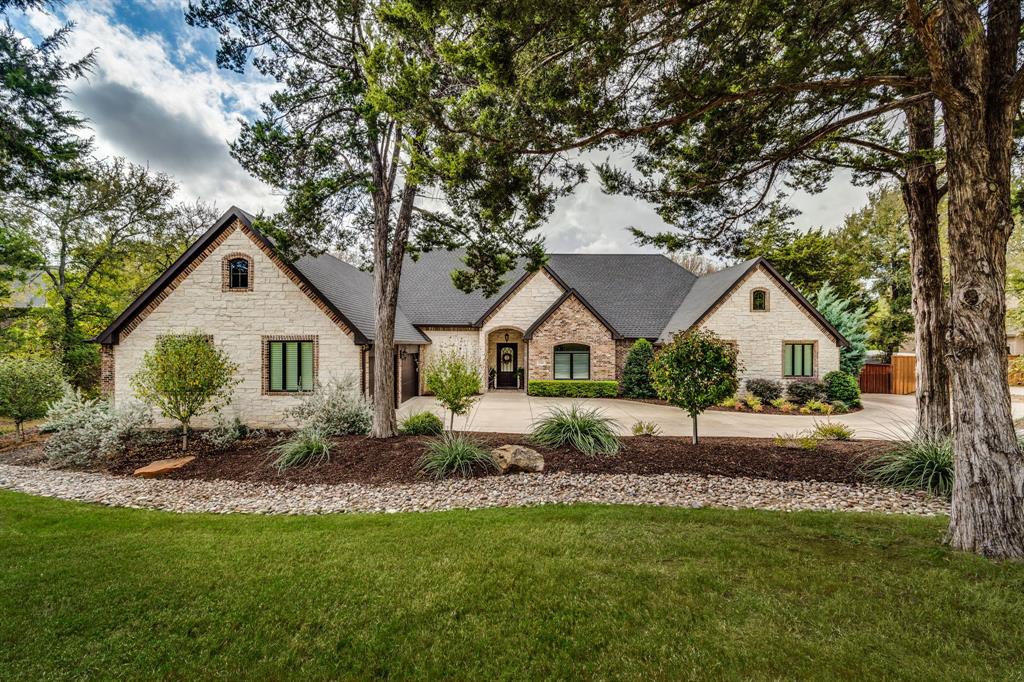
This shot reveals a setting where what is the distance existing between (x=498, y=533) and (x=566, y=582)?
127cm

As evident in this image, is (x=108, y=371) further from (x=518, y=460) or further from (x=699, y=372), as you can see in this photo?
(x=699, y=372)

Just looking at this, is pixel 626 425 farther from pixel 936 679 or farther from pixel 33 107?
pixel 33 107

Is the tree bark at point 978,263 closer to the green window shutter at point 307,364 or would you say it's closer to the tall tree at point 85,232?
the green window shutter at point 307,364

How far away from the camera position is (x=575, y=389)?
17906 mm

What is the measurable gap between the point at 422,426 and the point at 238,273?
7.37 m

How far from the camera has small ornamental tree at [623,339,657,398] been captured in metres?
17.8

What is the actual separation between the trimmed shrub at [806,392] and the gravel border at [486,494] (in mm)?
11584

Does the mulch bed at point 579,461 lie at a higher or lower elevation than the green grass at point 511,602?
lower

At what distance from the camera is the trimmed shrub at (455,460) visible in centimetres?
729

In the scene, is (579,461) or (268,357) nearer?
(579,461)

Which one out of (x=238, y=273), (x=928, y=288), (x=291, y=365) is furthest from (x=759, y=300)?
(x=238, y=273)

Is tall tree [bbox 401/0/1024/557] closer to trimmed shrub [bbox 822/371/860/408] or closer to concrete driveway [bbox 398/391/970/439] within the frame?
concrete driveway [bbox 398/391/970/439]

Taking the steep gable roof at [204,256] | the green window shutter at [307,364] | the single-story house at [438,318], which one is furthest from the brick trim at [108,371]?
the green window shutter at [307,364]

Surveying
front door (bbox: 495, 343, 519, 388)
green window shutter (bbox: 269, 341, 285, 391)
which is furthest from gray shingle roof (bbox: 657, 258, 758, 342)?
green window shutter (bbox: 269, 341, 285, 391)
